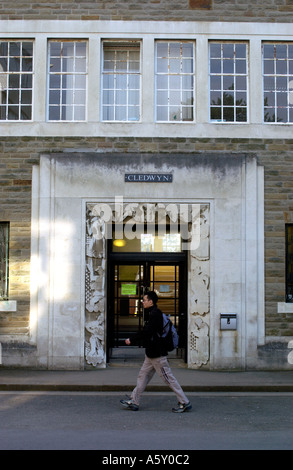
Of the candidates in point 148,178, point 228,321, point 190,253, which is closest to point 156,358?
point 228,321

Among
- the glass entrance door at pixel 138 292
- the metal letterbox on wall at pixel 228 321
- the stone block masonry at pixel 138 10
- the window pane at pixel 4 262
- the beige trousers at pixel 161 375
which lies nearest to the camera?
the beige trousers at pixel 161 375

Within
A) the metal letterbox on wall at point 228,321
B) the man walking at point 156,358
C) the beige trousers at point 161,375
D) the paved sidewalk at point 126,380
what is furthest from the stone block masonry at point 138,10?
the beige trousers at point 161,375

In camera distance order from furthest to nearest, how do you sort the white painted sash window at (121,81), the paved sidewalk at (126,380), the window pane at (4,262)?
the white painted sash window at (121,81) < the window pane at (4,262) < the paved sidewalk at (126,380)

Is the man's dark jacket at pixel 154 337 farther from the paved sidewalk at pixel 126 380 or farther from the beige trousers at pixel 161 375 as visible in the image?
the paved sidewalk at pixel 126 380

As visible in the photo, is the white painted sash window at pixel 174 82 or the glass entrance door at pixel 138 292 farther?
the glass entrance door at pixel 138 292

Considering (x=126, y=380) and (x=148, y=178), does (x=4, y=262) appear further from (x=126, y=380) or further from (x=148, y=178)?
(x=126, y=380)

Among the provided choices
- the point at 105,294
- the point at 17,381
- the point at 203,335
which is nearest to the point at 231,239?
the point at 203,335

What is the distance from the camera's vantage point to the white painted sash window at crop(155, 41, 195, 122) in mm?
12703

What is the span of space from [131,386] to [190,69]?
7003 mm

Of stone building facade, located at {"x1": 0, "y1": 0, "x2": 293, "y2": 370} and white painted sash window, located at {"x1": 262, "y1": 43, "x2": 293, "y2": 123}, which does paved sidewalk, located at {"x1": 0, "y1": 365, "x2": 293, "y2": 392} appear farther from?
white painted sash window, located at {"x1": 262, "y1": 43, "x2": 293, "y2": 123}

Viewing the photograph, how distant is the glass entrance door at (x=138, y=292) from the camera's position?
12922mm

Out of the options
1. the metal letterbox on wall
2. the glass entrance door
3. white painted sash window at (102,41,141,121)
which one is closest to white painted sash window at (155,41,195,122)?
white painted sash window at (102,41,141,121)

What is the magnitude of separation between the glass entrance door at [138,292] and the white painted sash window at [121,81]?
3343 millimetres
